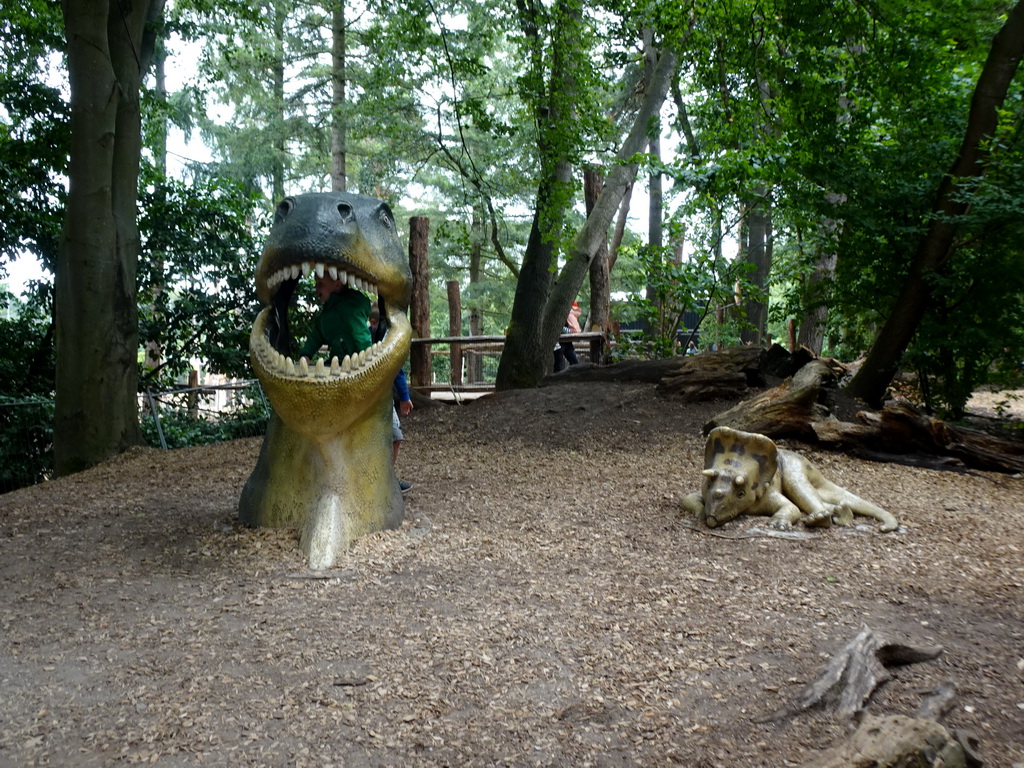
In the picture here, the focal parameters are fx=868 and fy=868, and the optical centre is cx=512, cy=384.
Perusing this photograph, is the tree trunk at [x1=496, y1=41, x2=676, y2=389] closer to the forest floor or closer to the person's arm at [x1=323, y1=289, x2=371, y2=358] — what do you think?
the forest floor

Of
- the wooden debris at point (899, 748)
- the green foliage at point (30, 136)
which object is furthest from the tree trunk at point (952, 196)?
the green foliage at point (30, 136)

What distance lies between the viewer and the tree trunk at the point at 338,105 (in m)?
18.3

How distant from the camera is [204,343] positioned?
39.1 feet

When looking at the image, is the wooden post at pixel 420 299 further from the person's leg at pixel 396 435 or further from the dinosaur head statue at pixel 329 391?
the dinosaur head statue at pixel 329 391

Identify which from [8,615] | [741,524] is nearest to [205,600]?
[8,615]

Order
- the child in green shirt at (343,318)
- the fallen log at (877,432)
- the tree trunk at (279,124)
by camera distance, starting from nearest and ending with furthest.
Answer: the child in green shirt at (343,318) < the fallen log at (877,432) < the tree trunk at (279,124)

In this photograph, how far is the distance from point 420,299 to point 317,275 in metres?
9.42

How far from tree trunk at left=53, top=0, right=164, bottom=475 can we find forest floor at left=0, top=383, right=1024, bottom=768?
7.87ft

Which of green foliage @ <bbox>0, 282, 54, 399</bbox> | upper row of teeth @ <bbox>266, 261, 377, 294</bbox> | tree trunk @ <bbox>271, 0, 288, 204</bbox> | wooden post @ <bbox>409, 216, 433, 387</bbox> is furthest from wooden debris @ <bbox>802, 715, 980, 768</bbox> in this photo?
tree trunk @ <bbox>271, 0, 288, 204</bbox>

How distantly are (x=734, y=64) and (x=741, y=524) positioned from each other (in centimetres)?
Result: 602

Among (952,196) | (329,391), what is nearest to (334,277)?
(329,391)

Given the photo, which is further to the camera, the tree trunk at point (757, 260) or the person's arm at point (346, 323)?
the tree trunk at point (757, 260)

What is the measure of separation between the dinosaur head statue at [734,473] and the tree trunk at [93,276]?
603cm

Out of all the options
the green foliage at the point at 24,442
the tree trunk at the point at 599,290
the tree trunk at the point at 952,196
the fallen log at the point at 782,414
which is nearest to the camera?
the fallen log at the point at 782,414
